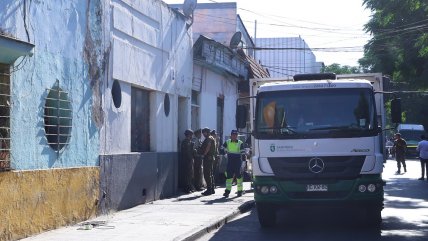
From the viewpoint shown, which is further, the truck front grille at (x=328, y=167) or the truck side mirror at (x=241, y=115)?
the truck side mirror at (x=241, y=115)

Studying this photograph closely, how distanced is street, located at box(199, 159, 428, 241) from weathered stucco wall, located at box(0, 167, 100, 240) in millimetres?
2372

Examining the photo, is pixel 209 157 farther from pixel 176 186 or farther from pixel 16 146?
pixel 16 146

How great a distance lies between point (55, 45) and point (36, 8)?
0.80 metres

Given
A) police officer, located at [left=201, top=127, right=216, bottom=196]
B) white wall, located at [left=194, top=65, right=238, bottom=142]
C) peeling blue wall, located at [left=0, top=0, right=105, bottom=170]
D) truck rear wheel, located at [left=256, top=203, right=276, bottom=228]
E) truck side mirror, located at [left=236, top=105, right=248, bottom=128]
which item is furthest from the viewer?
white wall, located at [left=194, top=65, right=238, bottom=142]

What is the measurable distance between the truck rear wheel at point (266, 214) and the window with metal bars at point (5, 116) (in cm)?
428

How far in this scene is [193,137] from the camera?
1778cm

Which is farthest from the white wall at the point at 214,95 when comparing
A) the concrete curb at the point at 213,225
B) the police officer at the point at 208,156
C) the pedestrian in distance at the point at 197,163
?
the concrete curb at the point at 213,225

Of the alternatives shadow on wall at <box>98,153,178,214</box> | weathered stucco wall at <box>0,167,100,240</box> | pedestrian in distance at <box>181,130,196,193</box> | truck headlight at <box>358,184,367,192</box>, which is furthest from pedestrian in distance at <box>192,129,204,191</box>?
truck headlight at <box>358,184,367,192</box>

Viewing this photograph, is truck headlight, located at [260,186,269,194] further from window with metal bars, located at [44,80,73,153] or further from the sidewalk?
window with metal bars, located at [44,80,73,153]

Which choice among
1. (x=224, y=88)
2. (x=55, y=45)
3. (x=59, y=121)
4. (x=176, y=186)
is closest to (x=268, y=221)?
(x=59, y=121)

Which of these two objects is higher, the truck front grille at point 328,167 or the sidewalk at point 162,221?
the truck front grille at point 328,167

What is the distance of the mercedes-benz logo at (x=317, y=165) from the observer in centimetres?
1028

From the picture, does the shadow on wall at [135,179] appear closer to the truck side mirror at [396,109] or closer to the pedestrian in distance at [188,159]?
the pedestrian in distance at [188,159]

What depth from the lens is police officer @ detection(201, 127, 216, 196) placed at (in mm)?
16312
